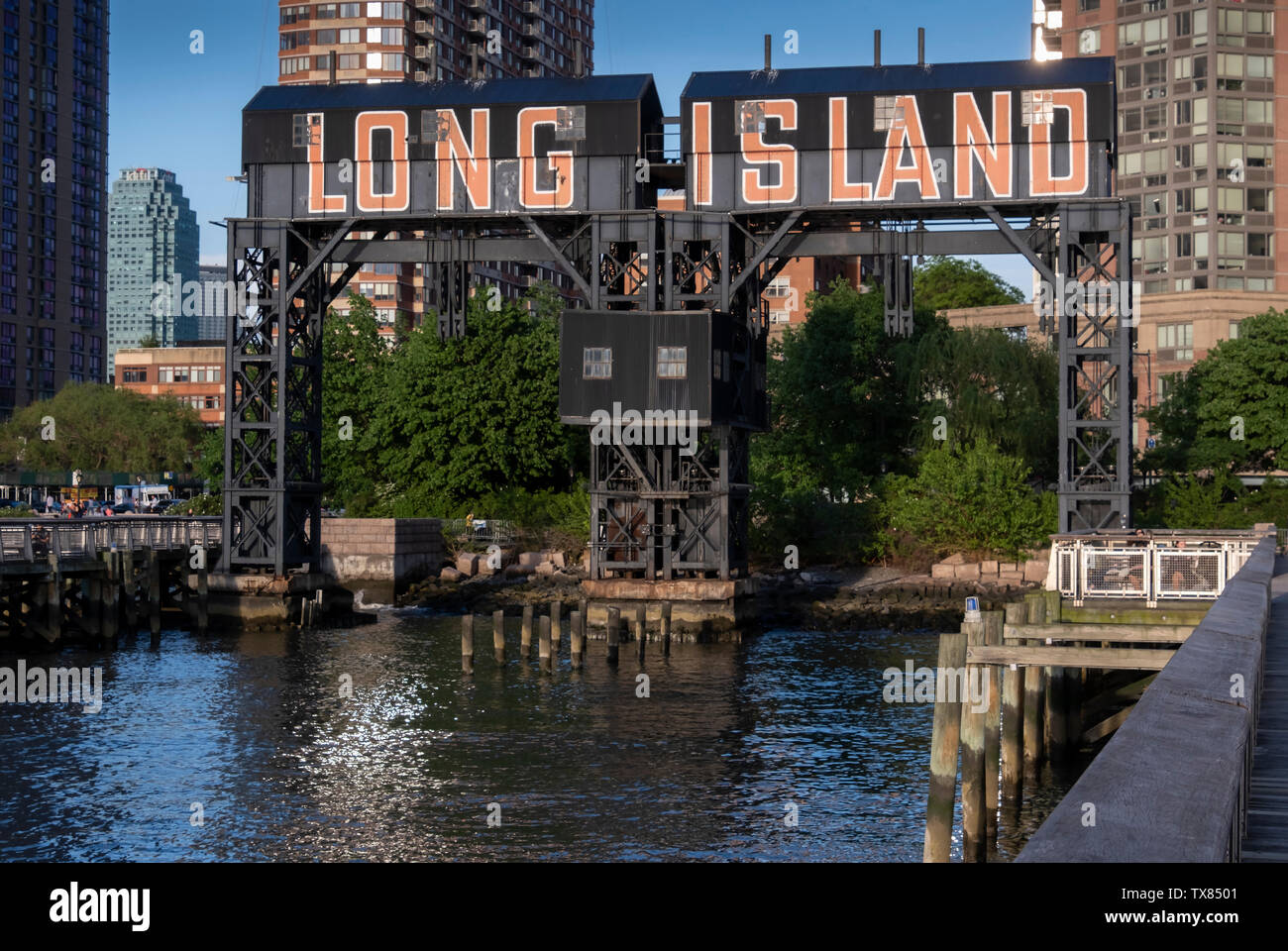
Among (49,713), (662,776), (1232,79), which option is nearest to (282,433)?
(49,713)

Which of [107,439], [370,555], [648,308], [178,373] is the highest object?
[178,373]

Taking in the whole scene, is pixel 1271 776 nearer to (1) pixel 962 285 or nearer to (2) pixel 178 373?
(1) pixel 962 285

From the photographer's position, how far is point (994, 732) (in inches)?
801

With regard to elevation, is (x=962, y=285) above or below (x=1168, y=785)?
above

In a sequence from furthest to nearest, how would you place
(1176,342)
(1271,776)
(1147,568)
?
(1176,342)
(1147,568)
(1271,776)

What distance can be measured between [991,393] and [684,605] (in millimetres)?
24241

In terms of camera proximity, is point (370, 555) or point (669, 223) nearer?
point (669, 223)

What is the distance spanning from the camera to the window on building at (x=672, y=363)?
47281mm

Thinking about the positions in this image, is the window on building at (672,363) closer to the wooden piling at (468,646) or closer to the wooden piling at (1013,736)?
the wooden piling at (468,646)

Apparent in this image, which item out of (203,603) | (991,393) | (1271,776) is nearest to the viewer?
(1271,776)

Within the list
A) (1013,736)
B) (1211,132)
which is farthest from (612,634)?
(1211,132)

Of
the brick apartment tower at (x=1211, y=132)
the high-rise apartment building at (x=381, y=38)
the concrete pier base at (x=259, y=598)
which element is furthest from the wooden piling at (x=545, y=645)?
the high-rise apartment building at (x=381, y=38)

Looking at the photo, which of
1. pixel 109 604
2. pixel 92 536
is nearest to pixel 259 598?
pixel 109 604
